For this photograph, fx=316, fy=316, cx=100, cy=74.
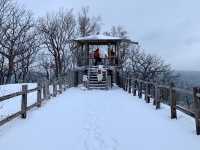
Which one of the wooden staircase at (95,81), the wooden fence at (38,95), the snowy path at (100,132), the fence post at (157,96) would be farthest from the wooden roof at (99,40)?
the snowy path at (100,132)

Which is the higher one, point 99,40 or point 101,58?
point 99,40

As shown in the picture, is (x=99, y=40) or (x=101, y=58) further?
(x=101, y=58)

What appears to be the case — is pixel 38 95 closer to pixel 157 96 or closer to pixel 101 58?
pixel 157 96

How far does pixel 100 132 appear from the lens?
7605mm

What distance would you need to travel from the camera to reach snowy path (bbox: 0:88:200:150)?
6465 millimetres

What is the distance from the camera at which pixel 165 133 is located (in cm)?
751

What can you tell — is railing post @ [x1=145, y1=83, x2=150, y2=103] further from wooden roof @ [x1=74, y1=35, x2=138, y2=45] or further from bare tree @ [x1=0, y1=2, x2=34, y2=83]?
bare tree @ [x1=0, y1=2, x2=34, y2=83]

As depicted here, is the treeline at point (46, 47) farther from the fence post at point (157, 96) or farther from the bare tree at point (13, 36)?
the fence post at point (157, 96)

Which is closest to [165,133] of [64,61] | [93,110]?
[93,110]

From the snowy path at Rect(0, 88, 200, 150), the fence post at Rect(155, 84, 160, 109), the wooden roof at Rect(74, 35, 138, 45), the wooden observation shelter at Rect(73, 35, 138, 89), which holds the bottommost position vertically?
the snowy path at Rect(0, 88, 200, 150)

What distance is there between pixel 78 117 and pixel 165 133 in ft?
10.5

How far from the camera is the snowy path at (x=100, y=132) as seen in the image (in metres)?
6.46

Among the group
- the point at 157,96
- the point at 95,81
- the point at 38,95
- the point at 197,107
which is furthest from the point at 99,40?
the point at 197,107

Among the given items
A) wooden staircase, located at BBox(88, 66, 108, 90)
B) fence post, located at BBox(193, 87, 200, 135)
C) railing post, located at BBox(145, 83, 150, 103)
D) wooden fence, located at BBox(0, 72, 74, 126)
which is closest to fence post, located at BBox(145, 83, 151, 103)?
railing post, located at BBox(145, 83, 150, 103)
